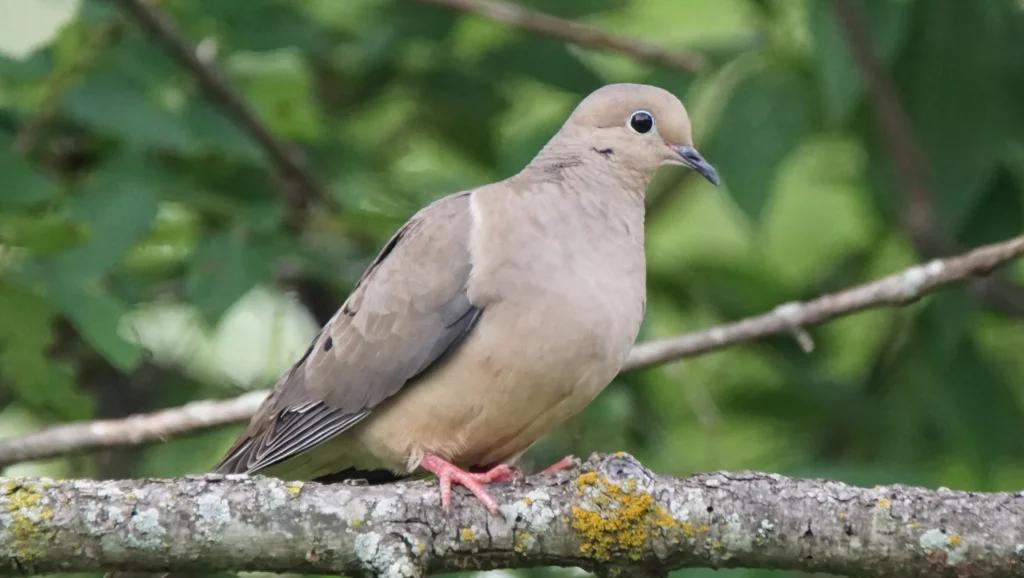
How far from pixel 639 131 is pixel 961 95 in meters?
1.21

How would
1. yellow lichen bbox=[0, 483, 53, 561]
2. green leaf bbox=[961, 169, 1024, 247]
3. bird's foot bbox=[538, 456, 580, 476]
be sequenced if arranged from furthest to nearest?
green leaf bbox=[961, 169, 1024, 247]
bird's foot bbox=[538, 456, 580, 476]
yellow lichen bbox=[0, 483, 53, 561]

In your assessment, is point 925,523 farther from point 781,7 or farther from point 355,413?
point 781,7

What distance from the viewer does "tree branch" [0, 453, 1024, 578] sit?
8.11 feet

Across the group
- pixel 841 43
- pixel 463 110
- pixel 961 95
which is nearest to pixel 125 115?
pixel 463 110

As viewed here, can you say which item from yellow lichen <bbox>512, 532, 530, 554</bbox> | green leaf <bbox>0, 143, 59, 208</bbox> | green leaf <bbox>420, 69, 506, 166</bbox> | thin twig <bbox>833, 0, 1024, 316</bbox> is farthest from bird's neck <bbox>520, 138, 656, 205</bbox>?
green leaf <bbox>0, 143, 59, 208</bbox>

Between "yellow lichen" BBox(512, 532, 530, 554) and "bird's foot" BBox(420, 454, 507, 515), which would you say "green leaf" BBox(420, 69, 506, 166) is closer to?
"bird's foot" BBox(420, 454, 507, 515)

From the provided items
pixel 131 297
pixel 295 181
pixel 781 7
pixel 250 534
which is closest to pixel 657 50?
pixel 781 7

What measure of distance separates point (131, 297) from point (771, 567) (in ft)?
7.84

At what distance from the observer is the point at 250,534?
2.53 m

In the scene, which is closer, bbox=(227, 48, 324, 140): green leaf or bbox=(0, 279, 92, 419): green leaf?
bbox=(0, 279, 92, 419): green leaf

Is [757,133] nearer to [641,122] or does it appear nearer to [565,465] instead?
[641,122]

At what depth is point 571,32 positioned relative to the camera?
13.1 feet

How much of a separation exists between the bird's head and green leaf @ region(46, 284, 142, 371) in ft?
4.57

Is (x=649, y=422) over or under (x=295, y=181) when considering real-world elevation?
under
